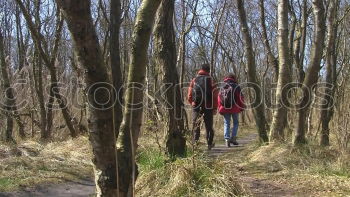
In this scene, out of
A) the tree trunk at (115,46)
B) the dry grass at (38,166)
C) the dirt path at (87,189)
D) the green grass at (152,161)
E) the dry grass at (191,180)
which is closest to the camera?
the dry grass at (191,180)

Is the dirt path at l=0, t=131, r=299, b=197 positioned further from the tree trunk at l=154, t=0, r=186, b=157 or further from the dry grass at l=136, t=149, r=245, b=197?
the tree trunk at l=154, t=0, r=186, b=157

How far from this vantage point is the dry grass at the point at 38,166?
6719mm

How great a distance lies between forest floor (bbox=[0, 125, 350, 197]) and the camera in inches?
211

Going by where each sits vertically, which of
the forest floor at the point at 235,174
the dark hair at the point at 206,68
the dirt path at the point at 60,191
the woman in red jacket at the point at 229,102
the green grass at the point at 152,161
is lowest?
the dirt path at the point at 60,191

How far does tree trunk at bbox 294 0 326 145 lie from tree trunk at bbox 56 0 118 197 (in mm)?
4813

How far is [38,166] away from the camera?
7586 millimetres

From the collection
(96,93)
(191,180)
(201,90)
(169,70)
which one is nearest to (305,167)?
(191,180)

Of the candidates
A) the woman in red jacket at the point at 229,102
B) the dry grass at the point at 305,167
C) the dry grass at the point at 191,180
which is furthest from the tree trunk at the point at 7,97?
the dry grass at the point at 191,180

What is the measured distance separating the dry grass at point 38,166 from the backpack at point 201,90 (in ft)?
7.82

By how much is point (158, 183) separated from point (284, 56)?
4.16 metres

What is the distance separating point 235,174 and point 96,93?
258cm

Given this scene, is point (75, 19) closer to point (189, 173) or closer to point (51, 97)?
point (189, 173)

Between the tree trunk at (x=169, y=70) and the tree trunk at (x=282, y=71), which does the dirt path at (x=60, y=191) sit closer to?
the tree trunk at (x=169, y=70)

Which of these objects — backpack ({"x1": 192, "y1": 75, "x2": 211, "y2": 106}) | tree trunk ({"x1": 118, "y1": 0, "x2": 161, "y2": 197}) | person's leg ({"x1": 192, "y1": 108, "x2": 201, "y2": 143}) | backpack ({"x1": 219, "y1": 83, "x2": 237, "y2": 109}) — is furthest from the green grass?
backpack ({"x1": 219, "y1": 83, "x2": 237, "y2": 109})
